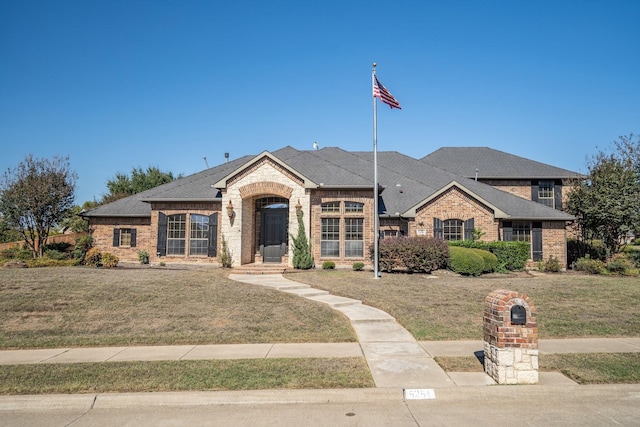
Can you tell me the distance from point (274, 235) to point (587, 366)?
1743cm

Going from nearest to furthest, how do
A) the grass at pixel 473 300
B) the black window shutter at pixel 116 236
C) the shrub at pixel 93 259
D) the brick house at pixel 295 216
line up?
the grass at pixel 473 300
the brick house at pixel 295 216
the shrub at pixel 93 259
the black window shutter at pixel 116 236

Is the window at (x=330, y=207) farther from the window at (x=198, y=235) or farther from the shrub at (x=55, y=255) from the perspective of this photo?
the shrub at (x=55, y=255)

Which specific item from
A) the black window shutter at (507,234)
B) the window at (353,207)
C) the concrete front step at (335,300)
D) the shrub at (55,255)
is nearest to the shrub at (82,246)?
the shrub at (55,255)

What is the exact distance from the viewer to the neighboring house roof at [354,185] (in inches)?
852

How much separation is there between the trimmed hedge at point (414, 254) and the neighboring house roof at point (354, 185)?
2.93 meters

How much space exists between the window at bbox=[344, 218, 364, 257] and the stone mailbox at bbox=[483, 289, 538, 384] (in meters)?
15.0

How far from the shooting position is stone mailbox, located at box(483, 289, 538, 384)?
6055mm

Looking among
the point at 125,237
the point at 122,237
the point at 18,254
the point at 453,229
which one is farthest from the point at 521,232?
the point at 18,254

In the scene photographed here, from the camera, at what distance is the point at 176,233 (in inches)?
892

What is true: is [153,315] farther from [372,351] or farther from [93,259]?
[93,259]

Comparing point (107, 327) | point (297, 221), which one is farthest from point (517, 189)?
point (107, 327)

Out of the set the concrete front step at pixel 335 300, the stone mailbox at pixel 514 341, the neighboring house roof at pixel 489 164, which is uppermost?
the neighboring house roof at pixel 489 164

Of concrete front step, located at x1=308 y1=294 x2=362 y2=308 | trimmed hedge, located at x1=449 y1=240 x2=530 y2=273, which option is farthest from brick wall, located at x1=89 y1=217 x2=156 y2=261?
trimmed hedge, located at x1=449 y1=240 x2=530 y2=273

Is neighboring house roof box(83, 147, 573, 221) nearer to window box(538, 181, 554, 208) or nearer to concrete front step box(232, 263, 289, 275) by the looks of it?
window box(538, 181, 554, 208)
